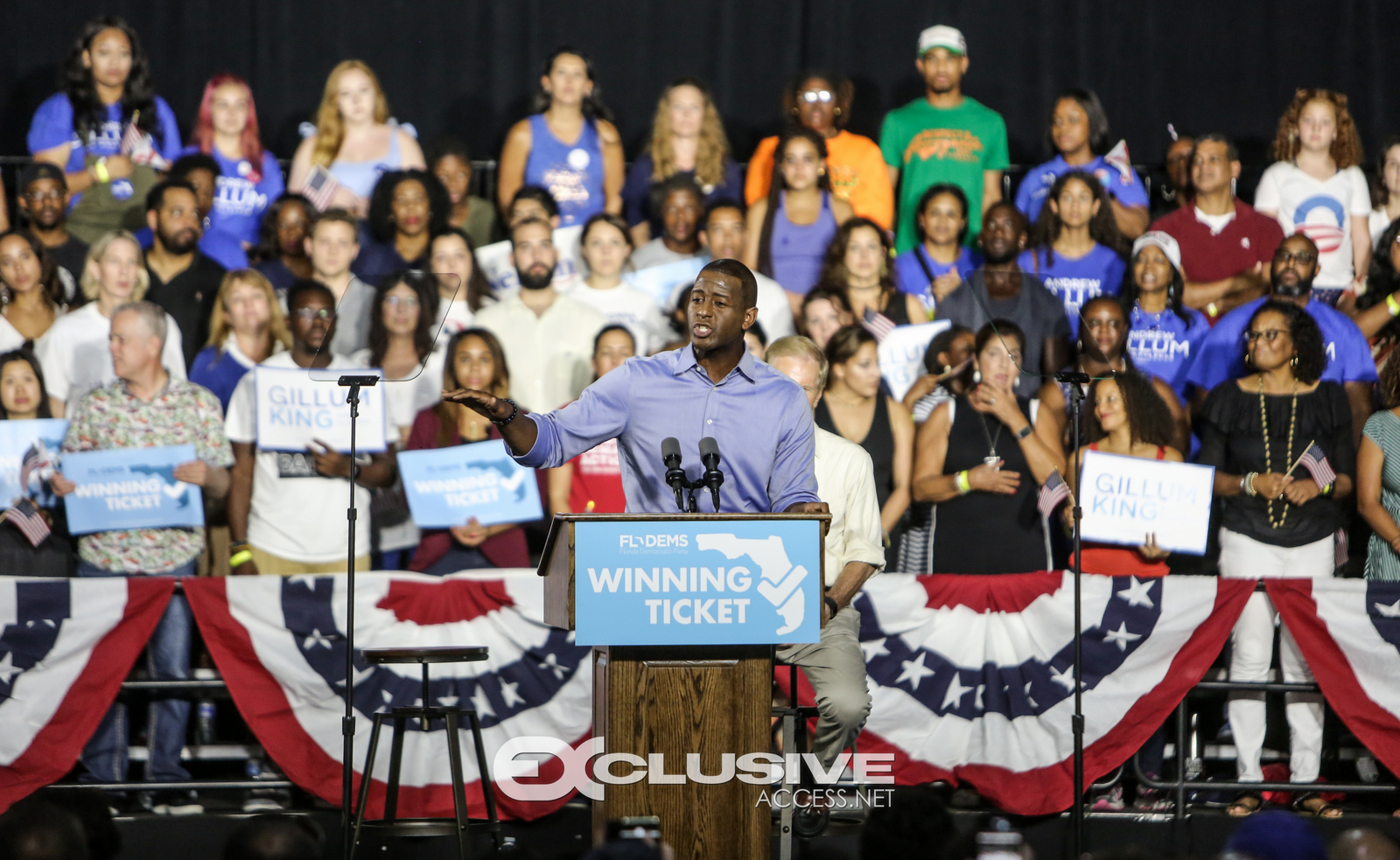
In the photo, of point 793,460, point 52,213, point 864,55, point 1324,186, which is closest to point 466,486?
point 793,460

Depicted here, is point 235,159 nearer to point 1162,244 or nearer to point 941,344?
point 941,344

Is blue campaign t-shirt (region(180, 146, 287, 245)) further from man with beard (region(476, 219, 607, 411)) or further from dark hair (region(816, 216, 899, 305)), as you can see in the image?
dark hair (region(816, 216, 899, 305))

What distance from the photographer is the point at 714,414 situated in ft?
15.1

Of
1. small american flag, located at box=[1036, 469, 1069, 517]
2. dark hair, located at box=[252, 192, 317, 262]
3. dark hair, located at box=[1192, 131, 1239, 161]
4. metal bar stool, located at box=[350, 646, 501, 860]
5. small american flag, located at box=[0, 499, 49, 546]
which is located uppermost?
dark hair, located at box=[1192, 131, 1239, 161]

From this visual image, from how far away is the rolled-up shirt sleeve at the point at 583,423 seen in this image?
436cm

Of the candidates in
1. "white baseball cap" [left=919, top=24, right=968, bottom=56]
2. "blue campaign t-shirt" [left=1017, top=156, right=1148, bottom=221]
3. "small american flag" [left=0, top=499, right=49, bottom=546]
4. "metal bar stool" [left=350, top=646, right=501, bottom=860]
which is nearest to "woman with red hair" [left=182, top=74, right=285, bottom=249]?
"small american flag" [left=0, top=499, right=49, bottom=546]

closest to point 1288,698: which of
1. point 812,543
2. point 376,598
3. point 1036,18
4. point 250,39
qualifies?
point 812,543

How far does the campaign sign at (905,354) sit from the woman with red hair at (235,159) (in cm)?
352

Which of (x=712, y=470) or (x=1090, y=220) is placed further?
(x=1090, y=220)

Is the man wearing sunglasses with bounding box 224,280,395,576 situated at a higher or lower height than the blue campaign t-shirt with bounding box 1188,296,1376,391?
lower

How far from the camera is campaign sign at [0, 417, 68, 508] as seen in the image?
713 cm

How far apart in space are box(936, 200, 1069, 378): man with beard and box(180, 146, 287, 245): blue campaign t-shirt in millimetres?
3778

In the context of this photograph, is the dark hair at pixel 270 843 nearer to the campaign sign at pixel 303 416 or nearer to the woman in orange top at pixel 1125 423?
the campaign sign at pixel 303 416

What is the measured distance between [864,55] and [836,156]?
165 centimetres
